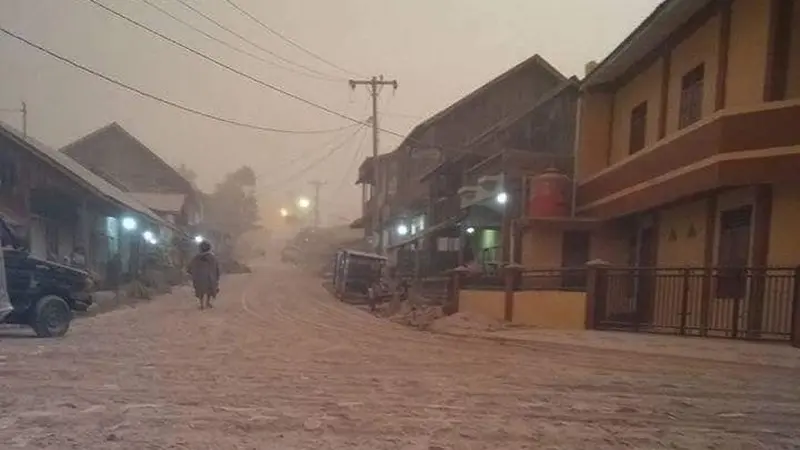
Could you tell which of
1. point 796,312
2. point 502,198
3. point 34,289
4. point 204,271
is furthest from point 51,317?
point 502,198

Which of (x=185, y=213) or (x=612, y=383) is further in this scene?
(x=185, y=213)

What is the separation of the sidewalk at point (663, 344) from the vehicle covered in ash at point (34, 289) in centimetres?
774

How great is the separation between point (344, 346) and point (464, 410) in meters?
5.07

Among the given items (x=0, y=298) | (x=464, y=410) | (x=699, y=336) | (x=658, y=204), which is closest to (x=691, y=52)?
(x=658, y=204)

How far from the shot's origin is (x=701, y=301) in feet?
37.1

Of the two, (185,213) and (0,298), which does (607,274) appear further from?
(185,213)

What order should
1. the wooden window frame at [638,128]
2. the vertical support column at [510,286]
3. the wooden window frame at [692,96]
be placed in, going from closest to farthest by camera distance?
the wooden window frame at [692,96] < the vertical support column at [510,286] < the wooden window frame at [638,128]

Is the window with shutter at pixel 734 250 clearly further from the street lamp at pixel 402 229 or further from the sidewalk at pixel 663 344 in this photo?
the street lamp at pixel 402 229

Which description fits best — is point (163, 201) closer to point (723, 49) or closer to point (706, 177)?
point (723, 49)

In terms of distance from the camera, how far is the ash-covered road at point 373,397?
16.0ft

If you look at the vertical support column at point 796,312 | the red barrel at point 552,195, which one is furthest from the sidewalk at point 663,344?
the red barrel at point 552,195

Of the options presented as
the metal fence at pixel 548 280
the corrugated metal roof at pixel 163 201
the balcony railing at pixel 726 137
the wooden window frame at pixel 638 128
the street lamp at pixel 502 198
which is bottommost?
the metal fence at pixel 548 280

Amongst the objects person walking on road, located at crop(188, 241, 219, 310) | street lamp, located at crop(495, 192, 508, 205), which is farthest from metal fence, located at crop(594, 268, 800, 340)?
person walking on road, located at crop(188, 241, 219, 310)

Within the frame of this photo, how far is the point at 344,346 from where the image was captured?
10633 millimetres
